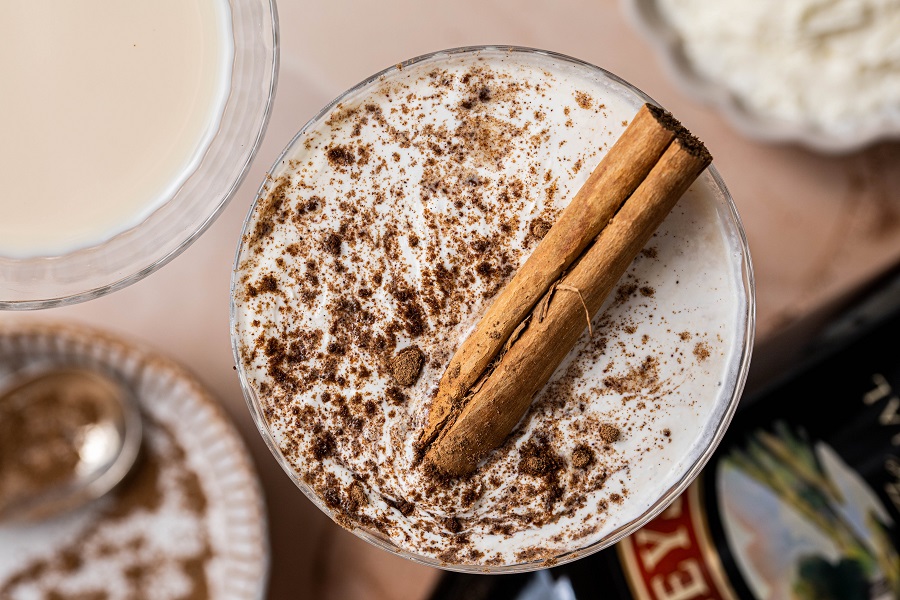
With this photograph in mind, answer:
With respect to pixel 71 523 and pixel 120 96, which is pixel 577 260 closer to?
pixel 120 96

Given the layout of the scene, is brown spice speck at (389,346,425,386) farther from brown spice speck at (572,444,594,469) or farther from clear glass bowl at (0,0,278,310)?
clear glass bowl at (0,0,278,310)

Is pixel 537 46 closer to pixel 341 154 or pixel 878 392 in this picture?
pixel 341 154

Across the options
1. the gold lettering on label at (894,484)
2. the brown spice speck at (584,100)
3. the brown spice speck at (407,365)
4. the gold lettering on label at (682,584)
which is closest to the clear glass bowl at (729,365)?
the brown spice speck at (584,100)

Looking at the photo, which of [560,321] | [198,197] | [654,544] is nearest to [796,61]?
[560,321]

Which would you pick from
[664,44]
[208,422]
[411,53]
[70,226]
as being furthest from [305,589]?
[664,44]

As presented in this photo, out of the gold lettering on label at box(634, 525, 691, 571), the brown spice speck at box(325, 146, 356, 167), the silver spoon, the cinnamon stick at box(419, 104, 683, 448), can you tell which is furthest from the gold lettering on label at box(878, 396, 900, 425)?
the silver spoon
